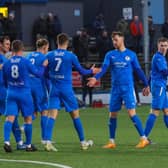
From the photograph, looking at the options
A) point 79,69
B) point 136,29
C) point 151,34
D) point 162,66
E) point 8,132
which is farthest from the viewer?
point 151,34

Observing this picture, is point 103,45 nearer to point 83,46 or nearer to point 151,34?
point 83,46

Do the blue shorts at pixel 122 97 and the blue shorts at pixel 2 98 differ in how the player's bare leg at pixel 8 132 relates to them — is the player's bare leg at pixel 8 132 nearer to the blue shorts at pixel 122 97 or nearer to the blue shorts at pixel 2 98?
the blue shorts at pixel 2 98

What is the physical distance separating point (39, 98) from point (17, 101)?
1.66 meters

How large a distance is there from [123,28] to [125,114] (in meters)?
9.53

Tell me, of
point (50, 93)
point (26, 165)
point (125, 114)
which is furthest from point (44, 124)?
point (125, 114)

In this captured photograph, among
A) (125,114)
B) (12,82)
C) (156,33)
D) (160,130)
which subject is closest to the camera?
(12,82)

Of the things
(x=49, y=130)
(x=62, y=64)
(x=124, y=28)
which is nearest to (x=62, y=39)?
(x=62, y=64)

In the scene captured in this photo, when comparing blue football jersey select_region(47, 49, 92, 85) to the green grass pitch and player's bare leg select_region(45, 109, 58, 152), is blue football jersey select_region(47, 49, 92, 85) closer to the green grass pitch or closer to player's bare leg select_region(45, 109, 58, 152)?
player's bare leg select_region(45, 109, 58, 152)

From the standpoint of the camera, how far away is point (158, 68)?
18062mm

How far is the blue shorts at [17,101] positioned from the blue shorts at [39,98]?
1.53m

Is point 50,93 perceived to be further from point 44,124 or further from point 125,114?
point 125,114

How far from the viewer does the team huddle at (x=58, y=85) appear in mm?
17156

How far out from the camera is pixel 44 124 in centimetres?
1886

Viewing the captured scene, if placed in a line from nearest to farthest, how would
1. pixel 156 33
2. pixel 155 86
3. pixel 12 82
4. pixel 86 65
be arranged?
pixel 12 82 < pixel 155 86 < pixel 86 65 < pixel 156 33
